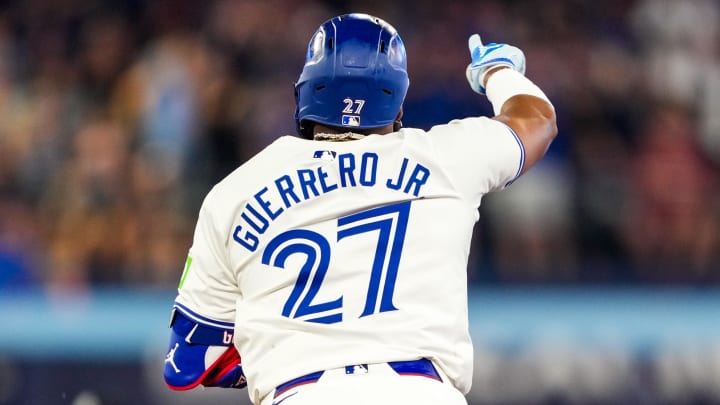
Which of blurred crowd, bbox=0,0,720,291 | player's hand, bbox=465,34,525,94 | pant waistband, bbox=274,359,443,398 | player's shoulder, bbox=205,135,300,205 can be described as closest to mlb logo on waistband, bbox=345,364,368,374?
pant waistband, bbox=274,359,443,398

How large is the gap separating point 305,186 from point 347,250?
25 centimetres

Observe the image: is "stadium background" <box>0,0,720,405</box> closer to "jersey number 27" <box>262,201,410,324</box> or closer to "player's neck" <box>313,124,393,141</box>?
"player's neck" <box>313,124,393,141</box>

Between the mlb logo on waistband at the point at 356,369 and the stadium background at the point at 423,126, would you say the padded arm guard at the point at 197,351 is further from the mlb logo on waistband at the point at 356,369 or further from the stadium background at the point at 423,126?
the stadium background at the point at 423,126

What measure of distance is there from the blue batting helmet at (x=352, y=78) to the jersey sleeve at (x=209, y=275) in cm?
46

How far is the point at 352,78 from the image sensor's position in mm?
4043

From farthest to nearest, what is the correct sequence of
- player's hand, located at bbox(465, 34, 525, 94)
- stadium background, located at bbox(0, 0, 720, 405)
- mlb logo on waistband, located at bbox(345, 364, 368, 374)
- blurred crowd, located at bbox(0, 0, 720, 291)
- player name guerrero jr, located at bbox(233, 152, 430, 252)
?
1. blurred crowd, located at bbox(0, 0, 720, 291)
2. stadium background, located at bbox(0, 0, 720, 405)
3. player's hand, located at bbox(465, 34, 525, 94)
4. player name guerrero jr, located at bbox(233, 152, 430, 252)
5. mlb logo on waistband, located at bbox(345, 364, 368, 374)

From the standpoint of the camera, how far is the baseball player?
358 cm

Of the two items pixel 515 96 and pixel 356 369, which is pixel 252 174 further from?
pixel 515 96

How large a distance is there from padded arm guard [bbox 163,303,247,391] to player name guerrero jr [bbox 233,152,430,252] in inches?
12.8

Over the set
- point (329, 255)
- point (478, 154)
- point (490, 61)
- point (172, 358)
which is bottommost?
point (172, 358)

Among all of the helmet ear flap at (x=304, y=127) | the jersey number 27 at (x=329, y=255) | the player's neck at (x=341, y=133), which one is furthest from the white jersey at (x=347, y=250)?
the helmet ear flap at (x=304, y=127)

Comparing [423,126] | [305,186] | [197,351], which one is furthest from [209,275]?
[423,126]

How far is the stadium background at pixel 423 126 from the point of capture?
29.5 feet

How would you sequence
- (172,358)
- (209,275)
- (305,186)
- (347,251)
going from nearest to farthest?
(347,251) < (305,186) < (209,275) < (172,358)
